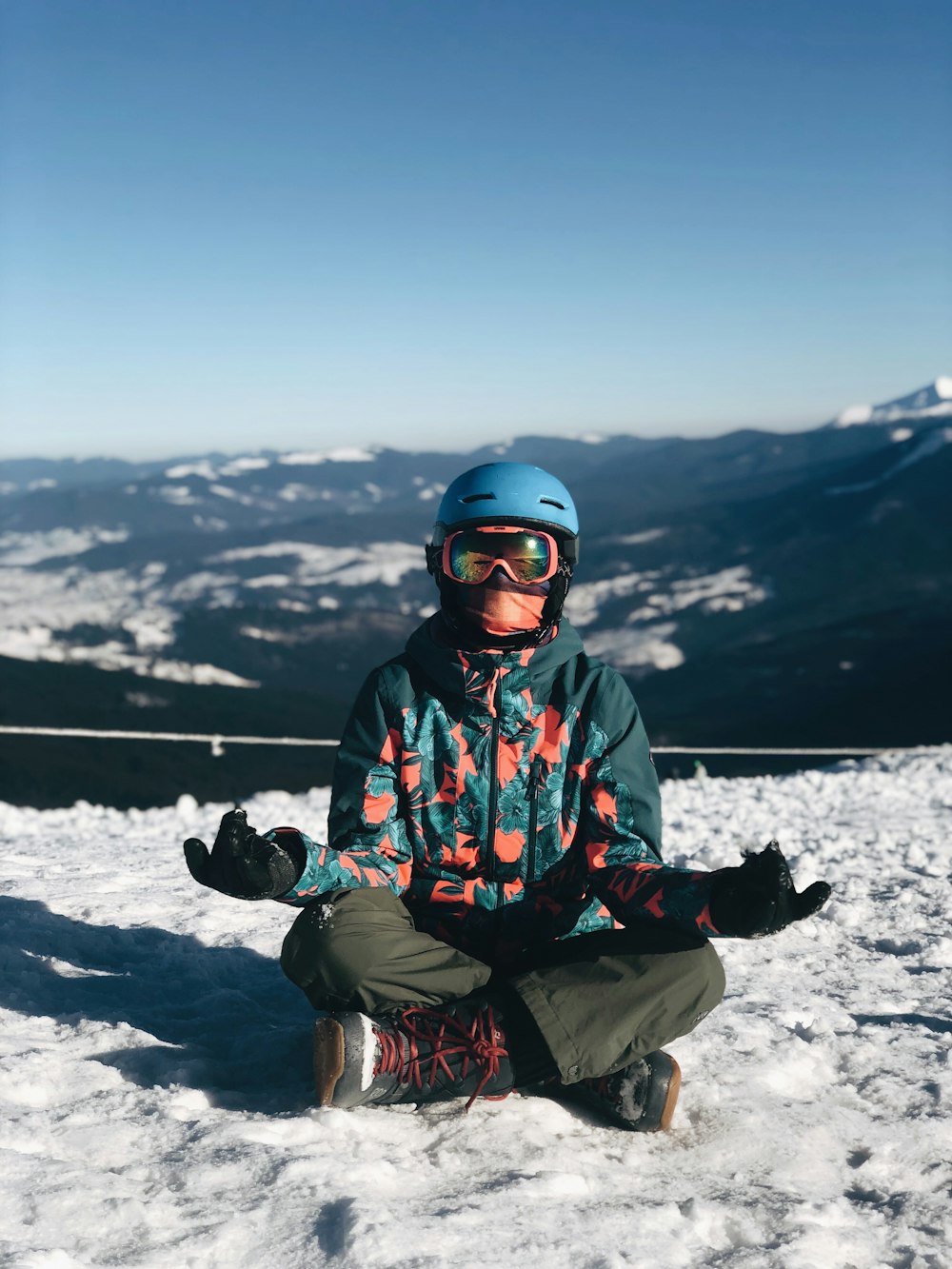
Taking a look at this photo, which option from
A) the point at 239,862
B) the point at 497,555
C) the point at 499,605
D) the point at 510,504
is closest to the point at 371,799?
the point at 239,862

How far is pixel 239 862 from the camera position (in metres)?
2.78

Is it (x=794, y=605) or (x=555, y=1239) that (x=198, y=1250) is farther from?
(x=794, y=605)

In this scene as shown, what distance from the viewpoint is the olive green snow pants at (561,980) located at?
9.57ft

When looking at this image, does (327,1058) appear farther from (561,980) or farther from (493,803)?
(493,803)

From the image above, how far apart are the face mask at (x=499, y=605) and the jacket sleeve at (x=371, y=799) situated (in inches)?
15.2

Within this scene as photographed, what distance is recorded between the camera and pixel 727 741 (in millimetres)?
74625

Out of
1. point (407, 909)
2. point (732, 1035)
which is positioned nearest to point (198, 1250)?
point (407, 909)

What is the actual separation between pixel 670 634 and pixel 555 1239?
561ft

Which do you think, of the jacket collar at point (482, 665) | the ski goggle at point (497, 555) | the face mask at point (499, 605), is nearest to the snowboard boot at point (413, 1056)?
the jacket collar at point (482, 665)

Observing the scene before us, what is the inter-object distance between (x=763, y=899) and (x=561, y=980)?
2.09 ft

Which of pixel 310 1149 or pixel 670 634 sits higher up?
pixel 310 1149

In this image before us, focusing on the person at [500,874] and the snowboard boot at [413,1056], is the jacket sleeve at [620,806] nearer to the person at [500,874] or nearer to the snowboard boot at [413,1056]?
the person at [500,874]

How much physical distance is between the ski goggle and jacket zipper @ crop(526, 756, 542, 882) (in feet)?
2.08

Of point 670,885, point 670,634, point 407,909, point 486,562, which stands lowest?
point 670,634
